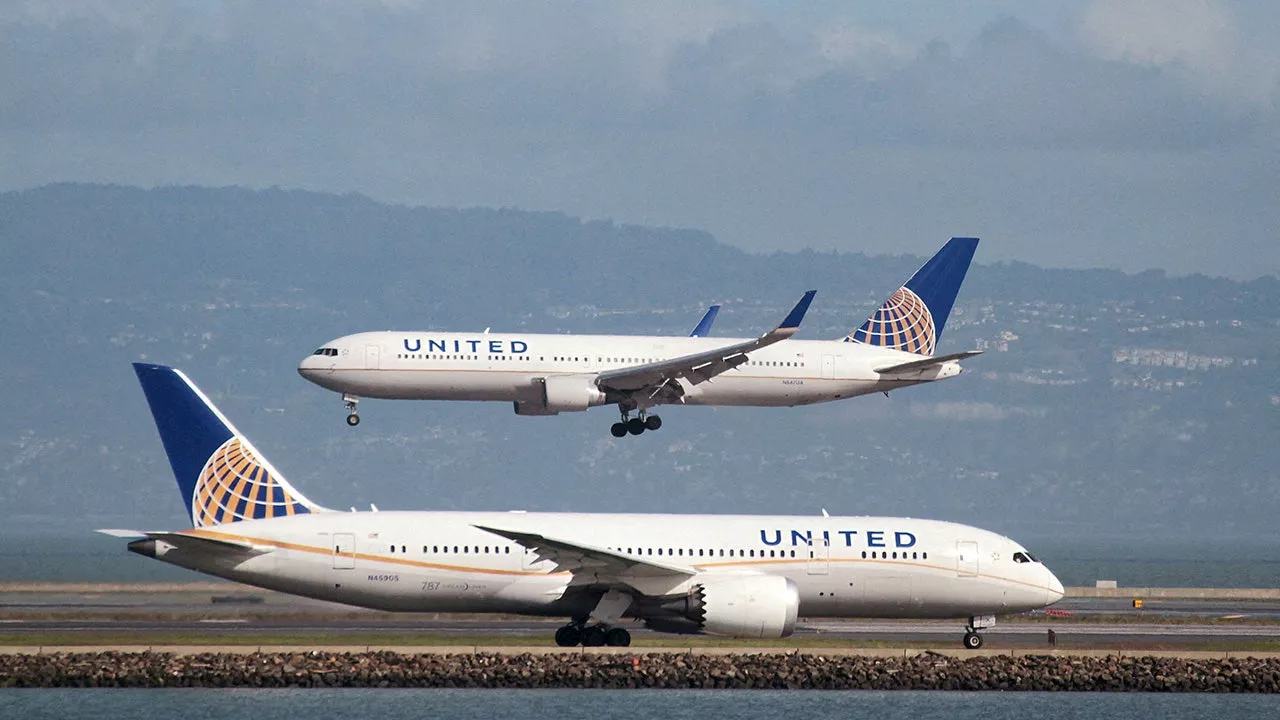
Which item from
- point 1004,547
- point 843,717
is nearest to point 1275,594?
point 1004,547

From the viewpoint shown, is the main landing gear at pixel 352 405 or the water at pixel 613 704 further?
the main landing gear at pixel 352 405

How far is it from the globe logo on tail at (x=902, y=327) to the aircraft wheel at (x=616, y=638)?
28.5 metres

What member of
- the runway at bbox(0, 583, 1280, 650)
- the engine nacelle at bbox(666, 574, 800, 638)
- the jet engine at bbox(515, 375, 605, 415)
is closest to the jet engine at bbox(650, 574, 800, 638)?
the engine nacelle at bbox(666, 574, 800, 638)

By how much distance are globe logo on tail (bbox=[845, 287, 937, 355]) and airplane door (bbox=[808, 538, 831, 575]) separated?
2654 cm

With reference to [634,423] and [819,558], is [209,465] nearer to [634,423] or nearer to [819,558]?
[819,558]

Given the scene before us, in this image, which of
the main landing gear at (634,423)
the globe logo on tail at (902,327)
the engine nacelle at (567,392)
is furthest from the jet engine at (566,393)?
the globe logo on tail at (902,327)

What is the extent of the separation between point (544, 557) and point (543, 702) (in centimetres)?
414

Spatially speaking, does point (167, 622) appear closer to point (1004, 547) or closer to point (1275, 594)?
point (1004, 547)

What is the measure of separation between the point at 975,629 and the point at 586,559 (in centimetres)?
1349

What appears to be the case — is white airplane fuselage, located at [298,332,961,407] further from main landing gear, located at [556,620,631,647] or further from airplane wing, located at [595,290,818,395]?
main landing gear, located at [556,620,631,647]

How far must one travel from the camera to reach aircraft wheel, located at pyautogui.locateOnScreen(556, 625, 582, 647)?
2159 inches

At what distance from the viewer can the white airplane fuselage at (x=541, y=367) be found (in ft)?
230

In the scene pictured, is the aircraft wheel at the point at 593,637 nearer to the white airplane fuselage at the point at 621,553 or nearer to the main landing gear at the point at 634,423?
the white airplane fuselage at the point at 621,553

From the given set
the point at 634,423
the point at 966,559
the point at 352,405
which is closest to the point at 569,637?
the point at 966,559
